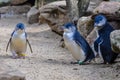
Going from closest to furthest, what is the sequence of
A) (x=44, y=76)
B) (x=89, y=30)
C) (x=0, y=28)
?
(x=44, y=76) < (x=89, y=30) < (x=0, y=28)

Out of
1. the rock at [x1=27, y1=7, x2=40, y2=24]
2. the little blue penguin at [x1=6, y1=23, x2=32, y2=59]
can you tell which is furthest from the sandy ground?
the rock at [x1=27, y1=7, x2=40, y2=24]

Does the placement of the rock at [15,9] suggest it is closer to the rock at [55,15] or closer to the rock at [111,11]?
the rock at [55,15]

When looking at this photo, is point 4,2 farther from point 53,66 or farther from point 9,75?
point 9,75

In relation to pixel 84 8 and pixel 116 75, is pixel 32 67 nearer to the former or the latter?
pixel 116 75

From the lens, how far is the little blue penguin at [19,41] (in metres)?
6.31

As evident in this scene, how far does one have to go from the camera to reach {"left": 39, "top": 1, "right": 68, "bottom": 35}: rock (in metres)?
9.96

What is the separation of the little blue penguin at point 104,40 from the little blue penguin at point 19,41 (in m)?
1.23

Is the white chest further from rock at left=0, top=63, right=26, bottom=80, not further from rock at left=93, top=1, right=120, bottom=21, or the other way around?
rock at left=0, top=63, right=26, bottom=80

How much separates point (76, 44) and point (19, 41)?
0.99 meters

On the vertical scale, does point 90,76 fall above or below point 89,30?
above

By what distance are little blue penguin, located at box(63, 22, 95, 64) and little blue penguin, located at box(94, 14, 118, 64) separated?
0.70 feet

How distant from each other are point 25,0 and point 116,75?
10.8 metres

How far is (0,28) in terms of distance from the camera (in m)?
11.7

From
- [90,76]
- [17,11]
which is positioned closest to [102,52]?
[90,76]
